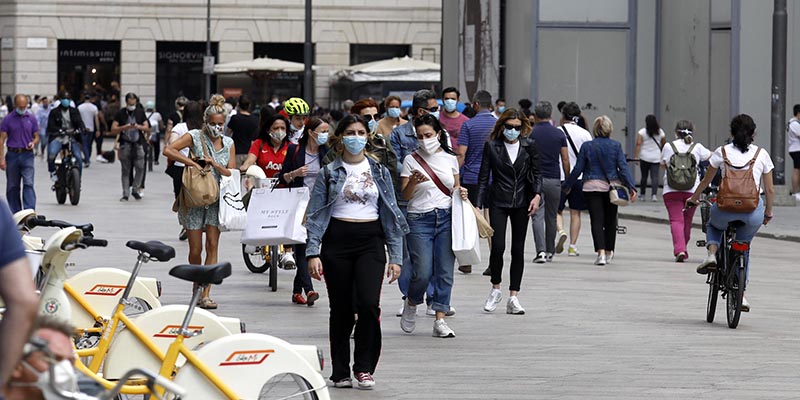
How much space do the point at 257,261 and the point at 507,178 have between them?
3.78m

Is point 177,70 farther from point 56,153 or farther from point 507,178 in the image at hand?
point 507,178

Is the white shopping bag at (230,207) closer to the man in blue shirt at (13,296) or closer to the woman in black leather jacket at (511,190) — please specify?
the woman in black leather jacket at (511,190)

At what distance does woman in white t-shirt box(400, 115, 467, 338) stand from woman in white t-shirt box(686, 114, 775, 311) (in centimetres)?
222

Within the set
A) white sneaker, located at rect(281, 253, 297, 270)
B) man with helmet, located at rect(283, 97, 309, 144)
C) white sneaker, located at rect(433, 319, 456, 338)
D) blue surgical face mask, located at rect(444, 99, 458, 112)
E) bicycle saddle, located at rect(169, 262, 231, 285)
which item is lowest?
white sneaker, located at rect(433, 319, 456, 338)

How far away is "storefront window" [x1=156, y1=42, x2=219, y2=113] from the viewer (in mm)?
54875

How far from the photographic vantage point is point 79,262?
14977 millimetres

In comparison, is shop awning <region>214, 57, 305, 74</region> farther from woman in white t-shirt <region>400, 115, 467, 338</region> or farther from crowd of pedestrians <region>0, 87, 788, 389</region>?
woman in white t-shirt <region>400, 115, 467, 338</region>

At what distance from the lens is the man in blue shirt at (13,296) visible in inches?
150

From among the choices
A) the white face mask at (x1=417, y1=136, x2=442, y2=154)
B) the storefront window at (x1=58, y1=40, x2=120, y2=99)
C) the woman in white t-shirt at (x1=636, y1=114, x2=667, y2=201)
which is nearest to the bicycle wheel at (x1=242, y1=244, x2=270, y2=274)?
the white face mask at (x1=417, y1=136, x2=442, y2=154)

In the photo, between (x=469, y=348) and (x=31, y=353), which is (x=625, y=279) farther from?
(x=31, y=353)

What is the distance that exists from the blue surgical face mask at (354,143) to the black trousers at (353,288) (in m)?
0.43

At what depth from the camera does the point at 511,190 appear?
477 inches

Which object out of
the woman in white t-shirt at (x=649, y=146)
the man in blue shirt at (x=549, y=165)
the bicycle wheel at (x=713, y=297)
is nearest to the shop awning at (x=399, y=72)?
the woman in white t-shirt at (x=649, y=146)

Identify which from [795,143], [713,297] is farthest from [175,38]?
[713,297]
